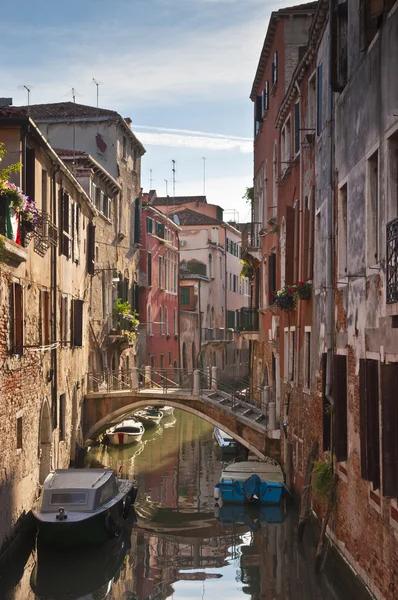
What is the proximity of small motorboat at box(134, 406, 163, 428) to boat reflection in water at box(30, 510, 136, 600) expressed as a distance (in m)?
15.9

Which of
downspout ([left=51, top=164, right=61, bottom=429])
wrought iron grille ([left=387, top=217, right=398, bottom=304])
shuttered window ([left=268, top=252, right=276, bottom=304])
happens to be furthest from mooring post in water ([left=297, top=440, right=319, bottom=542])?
shuttered window ([left=268, top=252, right=276, bottom=304])

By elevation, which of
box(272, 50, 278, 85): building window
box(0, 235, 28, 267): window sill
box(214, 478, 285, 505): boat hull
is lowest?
box(214, 478, 285, 505): boat hull

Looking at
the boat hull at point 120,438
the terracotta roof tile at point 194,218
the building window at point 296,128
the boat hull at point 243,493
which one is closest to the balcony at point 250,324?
the boat hull at point 120,438

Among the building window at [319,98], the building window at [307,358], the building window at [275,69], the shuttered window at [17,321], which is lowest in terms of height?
the building window at [307,358]

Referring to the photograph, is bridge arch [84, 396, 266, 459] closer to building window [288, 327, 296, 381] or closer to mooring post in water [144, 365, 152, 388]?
mooring post in water [144, 365, 152, 388]

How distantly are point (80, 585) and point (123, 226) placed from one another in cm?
1926

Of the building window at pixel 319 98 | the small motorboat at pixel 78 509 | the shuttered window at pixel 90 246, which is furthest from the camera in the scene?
the shuttered window at pixel 90 246

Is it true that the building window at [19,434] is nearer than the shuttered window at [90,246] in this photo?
Yes

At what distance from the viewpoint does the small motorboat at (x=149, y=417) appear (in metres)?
32.2

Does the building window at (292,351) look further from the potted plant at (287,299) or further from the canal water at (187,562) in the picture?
the canal water at (187,562)

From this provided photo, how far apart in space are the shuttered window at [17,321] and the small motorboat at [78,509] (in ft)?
8.81

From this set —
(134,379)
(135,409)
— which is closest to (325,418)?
(134,379)

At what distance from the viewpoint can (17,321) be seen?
14.2 meters

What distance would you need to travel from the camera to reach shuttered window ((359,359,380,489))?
9.53m
